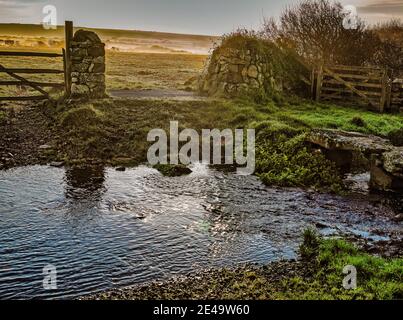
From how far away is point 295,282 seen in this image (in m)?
5.98

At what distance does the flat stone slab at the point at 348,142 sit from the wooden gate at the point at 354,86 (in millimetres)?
8532

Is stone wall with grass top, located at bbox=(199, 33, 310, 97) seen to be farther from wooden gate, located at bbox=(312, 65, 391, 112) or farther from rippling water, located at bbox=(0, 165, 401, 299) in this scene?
rippling water, located at bbox=(0, 165, 401, 299)

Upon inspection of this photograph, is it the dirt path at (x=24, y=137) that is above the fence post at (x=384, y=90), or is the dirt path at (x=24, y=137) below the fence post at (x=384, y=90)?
below

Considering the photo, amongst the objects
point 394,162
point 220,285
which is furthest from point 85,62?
point 220,285

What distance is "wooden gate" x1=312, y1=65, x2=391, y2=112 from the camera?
19641 millimetres

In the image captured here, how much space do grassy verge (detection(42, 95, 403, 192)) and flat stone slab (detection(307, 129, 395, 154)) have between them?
14.2 inches

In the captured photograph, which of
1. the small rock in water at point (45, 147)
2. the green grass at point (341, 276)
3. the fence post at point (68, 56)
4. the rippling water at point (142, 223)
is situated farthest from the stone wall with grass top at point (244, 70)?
the green grass at point (341, 276)

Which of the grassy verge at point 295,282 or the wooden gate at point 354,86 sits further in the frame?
the wooden gate at point 354,86

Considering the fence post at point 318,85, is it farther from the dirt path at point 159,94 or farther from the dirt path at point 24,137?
the dirt path at point 24,137

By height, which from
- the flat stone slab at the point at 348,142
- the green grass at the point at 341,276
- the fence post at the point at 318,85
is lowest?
the green grass at the point at 341,276

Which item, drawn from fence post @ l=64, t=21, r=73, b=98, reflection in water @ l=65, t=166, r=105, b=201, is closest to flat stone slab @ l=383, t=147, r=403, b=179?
reflection in water @ l=65, t=166, r=105, b=201

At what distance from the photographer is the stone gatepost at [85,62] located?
1653cm

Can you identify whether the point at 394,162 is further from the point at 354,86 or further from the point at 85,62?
the point at 354,86
